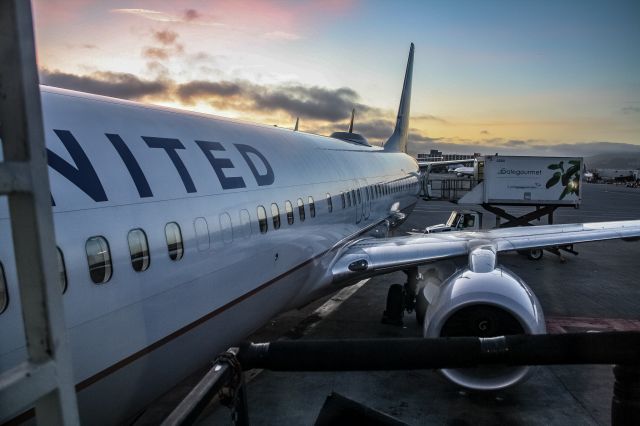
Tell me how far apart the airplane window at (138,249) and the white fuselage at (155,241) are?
6 centimetres

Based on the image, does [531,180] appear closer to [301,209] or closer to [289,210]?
[301,209]

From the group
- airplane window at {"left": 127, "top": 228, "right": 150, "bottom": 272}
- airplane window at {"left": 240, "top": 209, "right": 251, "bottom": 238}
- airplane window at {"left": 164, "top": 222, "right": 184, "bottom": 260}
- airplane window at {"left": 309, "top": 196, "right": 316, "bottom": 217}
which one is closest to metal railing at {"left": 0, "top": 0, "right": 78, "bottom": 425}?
airplane window at {"left": 127, "top": 228, "right": 150, "bottom": 272}

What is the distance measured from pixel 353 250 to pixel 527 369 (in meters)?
4.54

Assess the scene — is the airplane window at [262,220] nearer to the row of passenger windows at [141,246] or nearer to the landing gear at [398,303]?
the row of passenger windows at [141,246]

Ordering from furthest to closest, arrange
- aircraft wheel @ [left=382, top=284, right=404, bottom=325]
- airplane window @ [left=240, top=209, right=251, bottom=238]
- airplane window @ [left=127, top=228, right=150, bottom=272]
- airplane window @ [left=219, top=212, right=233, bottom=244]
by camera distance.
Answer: aircraft wheel @ [left=382, top=284, right=404, bottom=325]
airplane window @ [left=240, top=209, right=251, bottom=238]
airplane window @ [left=219, top=212, right=233, bottom=244]
airplane window @ [left=127, top=228, right=150, bottom=272]

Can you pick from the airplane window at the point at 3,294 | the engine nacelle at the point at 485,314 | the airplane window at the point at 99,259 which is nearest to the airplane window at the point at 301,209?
the engine nacelle at the point at 485,314

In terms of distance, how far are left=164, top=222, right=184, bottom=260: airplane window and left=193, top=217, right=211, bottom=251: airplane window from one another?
11.2 inches

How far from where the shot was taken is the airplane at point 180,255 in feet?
12.4

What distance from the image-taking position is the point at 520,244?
1045 centimetres

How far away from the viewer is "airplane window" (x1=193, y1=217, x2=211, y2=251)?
5227 mm

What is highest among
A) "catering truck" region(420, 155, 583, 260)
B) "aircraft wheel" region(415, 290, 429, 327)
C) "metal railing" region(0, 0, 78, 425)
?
"metal railing" region(0, 0, 78, 425)

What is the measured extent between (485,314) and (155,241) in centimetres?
483

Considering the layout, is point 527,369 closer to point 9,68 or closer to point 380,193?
point 9,68

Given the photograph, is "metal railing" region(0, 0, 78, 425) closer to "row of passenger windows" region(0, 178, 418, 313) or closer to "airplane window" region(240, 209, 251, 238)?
"row of passenger windows" region(0, 178, 418, 313)
